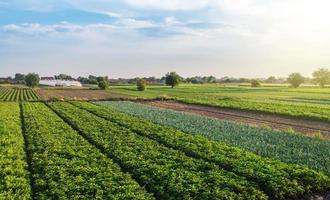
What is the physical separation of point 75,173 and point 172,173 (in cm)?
364

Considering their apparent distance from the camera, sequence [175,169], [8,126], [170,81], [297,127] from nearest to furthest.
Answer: [175,169], [8,126], [297,127], [170,81]

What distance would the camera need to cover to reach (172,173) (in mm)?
15328

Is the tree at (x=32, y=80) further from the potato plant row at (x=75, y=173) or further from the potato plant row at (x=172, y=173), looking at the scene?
the potato plant row at (x=172, y=173)

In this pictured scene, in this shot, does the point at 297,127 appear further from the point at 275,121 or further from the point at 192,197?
the point at 192,197

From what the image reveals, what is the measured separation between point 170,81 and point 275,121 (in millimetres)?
103005

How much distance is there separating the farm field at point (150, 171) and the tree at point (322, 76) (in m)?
140

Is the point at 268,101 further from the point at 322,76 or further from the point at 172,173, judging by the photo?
the point at 322,76

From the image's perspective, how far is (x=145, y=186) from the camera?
14172 mm

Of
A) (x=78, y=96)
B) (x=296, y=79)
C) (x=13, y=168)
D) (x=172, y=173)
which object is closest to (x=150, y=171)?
(x=172, y=173)

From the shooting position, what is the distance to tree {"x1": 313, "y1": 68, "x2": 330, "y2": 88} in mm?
152000

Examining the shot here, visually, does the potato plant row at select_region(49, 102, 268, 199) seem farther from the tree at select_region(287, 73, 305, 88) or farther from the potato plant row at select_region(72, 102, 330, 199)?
the tree at select_region(287, 73, 305, 88)

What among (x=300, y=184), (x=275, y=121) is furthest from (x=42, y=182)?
(x=275, y=121)

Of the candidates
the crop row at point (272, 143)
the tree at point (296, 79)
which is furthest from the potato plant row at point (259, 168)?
the tree at point (296, 79)

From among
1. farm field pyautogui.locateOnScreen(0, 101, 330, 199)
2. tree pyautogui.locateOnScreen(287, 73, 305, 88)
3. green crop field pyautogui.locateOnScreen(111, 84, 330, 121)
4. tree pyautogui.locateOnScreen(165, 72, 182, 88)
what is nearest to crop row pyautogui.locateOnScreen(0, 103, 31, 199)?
farm field pyautogui.locateOnScreen(0, 101, 330, 199)
